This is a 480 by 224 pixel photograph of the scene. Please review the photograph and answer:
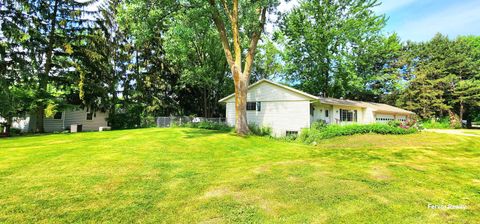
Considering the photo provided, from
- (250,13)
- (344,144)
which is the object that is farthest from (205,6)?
(344,144)

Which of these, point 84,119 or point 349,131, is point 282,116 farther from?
point 84,119

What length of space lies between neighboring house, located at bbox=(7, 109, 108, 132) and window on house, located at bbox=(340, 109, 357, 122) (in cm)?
2513

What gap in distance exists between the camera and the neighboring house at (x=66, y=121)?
2266cm

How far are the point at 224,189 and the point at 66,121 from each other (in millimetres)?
25322

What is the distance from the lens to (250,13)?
14859mm

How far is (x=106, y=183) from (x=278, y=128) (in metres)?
15.3

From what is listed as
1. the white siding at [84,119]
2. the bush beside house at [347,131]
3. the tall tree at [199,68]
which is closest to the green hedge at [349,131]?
the bush beside house at [347,131]

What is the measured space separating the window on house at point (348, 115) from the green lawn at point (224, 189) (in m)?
15.8

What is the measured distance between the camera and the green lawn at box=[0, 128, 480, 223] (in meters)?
3.67

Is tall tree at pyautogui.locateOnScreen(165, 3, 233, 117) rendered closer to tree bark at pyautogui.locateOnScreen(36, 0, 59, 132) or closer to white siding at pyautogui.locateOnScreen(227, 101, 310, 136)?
white siding at pyautogui.locateOnScreen(227, 101, 310, 136)

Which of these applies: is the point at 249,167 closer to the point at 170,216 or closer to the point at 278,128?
the point at 170,216

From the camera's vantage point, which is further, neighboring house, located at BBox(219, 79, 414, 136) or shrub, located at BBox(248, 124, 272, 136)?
shrub, located at BBox(248, 124, 272, 136)

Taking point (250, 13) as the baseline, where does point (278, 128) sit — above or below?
below

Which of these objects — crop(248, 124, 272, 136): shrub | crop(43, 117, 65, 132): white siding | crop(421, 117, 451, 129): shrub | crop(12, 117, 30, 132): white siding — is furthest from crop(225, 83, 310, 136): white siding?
crop(421, 117, 451, 129): shrub
